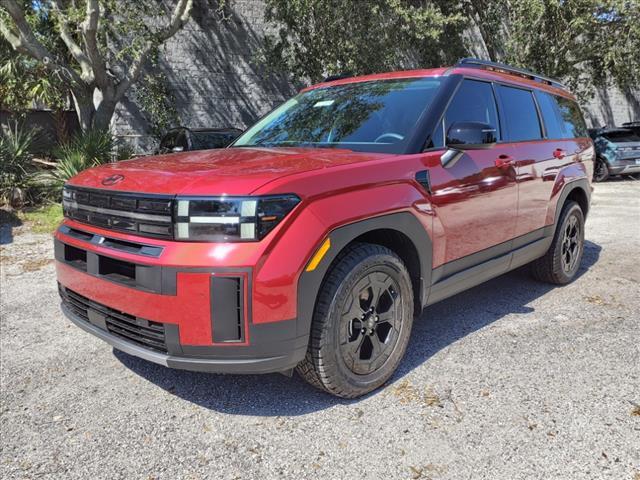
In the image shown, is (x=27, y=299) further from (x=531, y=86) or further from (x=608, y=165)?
(x=608, y=165)

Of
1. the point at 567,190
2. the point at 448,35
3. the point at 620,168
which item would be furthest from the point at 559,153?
the point at 620,168

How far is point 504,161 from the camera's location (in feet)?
12.4

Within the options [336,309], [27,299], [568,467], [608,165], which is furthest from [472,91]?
[608,165]

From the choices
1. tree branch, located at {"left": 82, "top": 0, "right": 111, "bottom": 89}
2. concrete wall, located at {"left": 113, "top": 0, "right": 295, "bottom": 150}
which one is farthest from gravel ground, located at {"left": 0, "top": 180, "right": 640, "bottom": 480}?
concrete wall, located at {"left": 113, "top": 0, "right": 295, "bottom": 150}

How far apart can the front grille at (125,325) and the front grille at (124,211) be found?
0.43 meters

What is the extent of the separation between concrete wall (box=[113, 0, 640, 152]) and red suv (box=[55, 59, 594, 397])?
1185 cm

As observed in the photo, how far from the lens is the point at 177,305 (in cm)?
239

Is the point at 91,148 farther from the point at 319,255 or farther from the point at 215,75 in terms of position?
the point at 319,255

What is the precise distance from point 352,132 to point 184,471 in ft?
7.43

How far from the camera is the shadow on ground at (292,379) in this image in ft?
9.61

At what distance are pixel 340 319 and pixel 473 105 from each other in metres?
1.99

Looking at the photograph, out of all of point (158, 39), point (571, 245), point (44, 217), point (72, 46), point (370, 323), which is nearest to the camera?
point (370, 323)

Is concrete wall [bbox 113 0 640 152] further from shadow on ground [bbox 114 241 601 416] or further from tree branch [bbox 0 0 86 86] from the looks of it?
shadow on ground [bbox 114 241 601 416]

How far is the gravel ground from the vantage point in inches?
94.2
